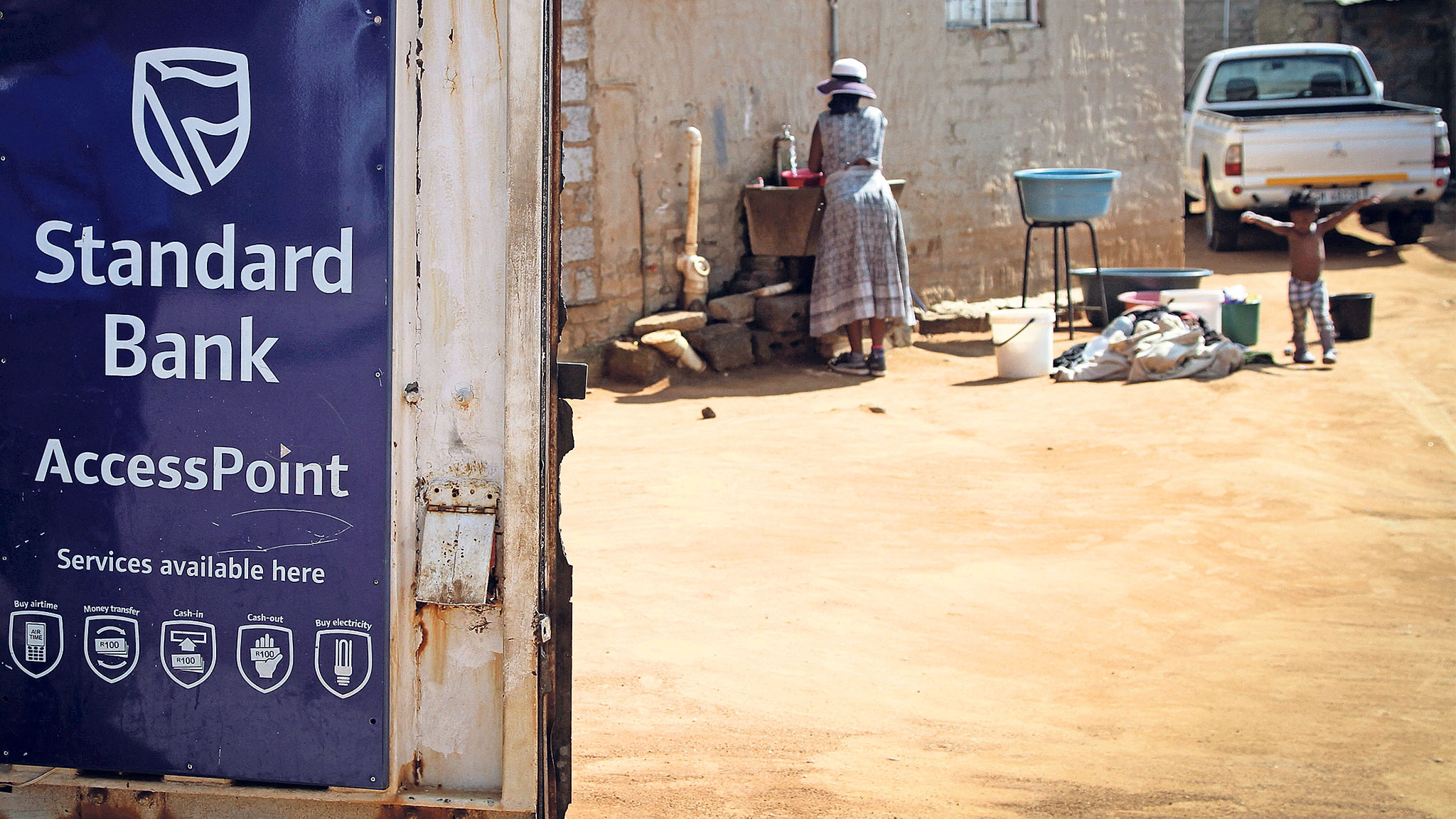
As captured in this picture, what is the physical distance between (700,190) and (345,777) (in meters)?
7.52

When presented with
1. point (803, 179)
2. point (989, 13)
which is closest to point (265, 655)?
point (803, 179)

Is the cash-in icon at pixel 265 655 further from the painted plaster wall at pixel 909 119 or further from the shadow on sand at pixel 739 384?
the painted plaster wall at pixel 909 119

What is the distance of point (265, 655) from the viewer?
183cm

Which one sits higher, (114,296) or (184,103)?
(184,103)

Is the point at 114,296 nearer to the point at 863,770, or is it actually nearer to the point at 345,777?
the point at 345,777

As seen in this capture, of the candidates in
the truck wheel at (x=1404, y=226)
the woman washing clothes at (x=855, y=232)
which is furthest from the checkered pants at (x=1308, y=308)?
the truck wheel at (x=1404, y=226)

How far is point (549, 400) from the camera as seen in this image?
1.83 metres

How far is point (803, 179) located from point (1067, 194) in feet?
6.58

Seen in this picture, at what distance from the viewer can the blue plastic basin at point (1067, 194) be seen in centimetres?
949

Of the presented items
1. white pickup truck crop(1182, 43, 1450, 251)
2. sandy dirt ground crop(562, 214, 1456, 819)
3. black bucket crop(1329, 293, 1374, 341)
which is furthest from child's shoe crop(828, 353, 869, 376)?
white pickup truck crop(1182, 43, 1450, 251)

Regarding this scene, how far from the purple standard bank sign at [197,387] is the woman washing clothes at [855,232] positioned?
6.91m

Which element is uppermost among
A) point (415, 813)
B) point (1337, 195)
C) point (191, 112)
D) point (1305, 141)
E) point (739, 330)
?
point (1305, 141)

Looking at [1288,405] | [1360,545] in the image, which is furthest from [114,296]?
[1288,405]

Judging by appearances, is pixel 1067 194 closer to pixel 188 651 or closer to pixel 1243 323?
pixel 1243 323
